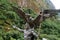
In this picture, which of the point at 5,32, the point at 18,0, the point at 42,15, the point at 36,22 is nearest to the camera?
the point at 42,15

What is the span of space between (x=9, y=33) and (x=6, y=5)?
6.89 feet

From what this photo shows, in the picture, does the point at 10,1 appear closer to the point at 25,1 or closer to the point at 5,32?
the point at 25,1

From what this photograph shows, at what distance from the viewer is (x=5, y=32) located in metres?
6.82

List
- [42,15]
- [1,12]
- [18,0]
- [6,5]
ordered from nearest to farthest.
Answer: [42,15] → [1,12] → [6,5] → [18,0]

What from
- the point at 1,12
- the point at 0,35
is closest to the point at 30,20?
the point at 0,35

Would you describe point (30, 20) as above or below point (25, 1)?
above

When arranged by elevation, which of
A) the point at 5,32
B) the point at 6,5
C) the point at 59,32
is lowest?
the point at 59,32

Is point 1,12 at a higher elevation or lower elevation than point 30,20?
lower

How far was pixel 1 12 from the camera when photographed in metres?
7.88

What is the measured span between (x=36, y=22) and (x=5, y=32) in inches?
193

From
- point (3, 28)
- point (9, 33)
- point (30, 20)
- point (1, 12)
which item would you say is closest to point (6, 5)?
point (1, 12)

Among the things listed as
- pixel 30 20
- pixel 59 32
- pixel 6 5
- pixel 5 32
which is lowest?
pixel 59 32

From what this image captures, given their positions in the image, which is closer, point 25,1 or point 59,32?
point 59,32

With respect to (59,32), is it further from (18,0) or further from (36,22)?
(36,22)
